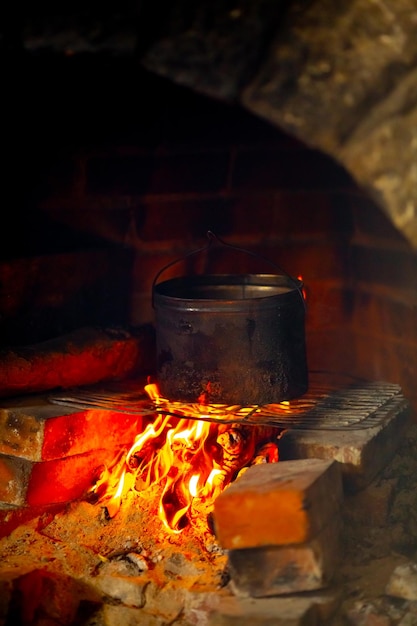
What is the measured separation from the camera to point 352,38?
182 cm

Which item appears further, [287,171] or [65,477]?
[287,171]

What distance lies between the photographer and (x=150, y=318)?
11.0 feet

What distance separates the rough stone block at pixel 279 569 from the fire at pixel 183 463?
0.41 metres

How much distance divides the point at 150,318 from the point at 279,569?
1326 millimetres

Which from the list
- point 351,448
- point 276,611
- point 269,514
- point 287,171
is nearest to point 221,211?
point 287,171

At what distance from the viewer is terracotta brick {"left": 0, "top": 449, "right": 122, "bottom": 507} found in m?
2.76

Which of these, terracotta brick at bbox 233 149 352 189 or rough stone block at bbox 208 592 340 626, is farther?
terracotta brick at bbox 233 149 352 189

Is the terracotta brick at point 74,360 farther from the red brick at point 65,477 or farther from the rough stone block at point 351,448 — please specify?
the rough stone block at point 351,448

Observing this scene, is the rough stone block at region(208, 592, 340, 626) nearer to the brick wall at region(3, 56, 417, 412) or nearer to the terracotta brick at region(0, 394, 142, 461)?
the terracotta brick at region(0, 394, 142, 461)

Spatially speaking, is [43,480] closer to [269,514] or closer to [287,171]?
[269,514]

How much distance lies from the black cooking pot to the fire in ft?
0.41

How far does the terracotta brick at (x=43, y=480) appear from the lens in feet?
9.05

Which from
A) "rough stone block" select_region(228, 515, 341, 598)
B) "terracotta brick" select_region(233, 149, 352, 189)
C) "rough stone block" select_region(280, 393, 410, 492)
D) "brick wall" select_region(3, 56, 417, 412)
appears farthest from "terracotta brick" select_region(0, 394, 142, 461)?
"terracotta brick" select_region(233, 149, 352, 189)

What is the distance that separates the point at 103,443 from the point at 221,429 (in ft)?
1.29
